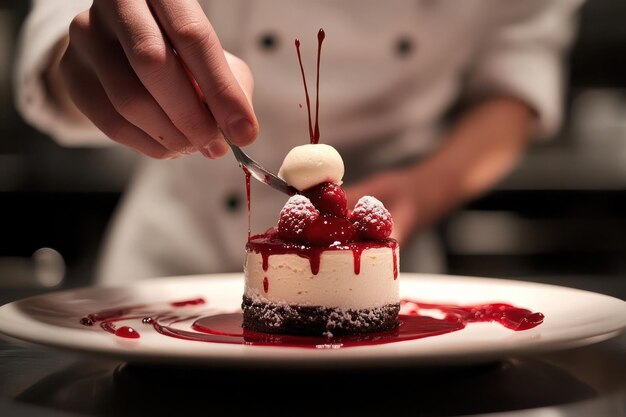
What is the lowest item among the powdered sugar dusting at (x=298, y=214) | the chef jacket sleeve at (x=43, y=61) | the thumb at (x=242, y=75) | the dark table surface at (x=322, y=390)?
the dark table surface at (x=322, y=390)

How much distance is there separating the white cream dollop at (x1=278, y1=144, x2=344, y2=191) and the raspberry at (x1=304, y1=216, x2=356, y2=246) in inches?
3.8

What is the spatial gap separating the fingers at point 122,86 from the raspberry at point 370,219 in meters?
0.40

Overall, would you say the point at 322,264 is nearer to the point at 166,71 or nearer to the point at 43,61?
the point at 166,71

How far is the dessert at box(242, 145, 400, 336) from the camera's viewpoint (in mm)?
1691

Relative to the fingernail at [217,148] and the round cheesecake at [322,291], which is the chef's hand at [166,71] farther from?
the round cheesecake at [322,291]

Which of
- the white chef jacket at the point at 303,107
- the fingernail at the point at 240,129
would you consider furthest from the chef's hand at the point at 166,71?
the white chef jacket at the point at 303,107

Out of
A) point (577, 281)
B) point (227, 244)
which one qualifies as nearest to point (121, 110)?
point (227, 244)

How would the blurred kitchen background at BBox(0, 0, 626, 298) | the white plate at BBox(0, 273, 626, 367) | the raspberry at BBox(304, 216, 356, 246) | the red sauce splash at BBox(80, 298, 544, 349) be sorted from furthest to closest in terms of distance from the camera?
the blurred kitchen background at BBox(0, 0, 626, 298)
the raspberry at BBox(304, 216, 356, 246)
the red sauce splash at BBox(80, 298, 544, 349)
the white plate at BBox(0, 273, 626, 367)

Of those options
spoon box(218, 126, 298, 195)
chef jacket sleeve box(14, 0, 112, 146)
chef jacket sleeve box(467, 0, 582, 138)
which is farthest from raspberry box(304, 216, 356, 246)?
chef jacket sleeve box(467, 0, 582, 138)

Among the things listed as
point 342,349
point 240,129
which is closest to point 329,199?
point 240,129

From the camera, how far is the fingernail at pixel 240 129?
148 centimetres

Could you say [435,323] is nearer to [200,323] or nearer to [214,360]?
[200,323]

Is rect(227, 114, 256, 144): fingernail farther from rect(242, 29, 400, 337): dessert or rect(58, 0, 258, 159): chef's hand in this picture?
rect(242, 29, 400, 337): dessert

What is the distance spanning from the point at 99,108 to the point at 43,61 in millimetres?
715
